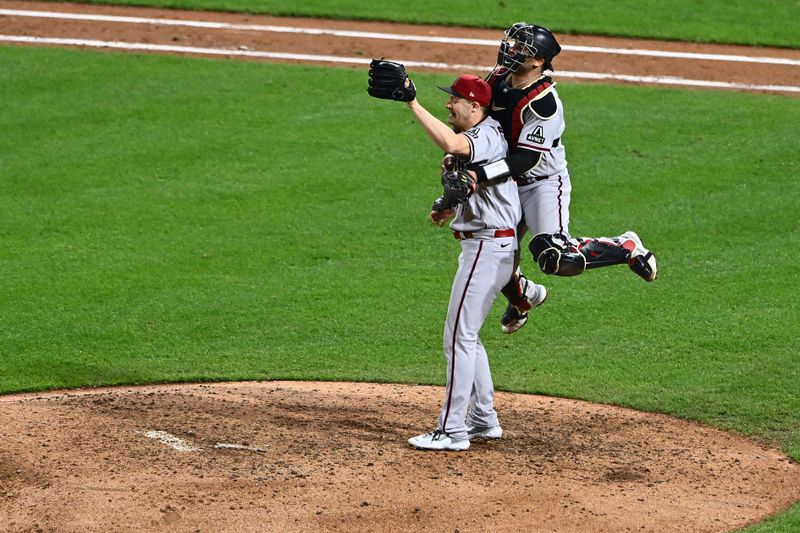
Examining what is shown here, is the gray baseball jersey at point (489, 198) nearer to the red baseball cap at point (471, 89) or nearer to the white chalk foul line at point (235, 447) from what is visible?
the red baseball cap at point (471, 89)

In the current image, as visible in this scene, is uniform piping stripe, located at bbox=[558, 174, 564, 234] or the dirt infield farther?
the dirt infield

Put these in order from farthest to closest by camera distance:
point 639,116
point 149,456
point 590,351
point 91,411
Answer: point 639,116, point 590,351, point 91,411, point 149,456

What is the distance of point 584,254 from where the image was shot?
7047 millimetres

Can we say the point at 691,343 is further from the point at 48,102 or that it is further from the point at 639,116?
the point at 48,102

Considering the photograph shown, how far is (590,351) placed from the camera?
877cm

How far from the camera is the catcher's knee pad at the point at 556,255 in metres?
6.87

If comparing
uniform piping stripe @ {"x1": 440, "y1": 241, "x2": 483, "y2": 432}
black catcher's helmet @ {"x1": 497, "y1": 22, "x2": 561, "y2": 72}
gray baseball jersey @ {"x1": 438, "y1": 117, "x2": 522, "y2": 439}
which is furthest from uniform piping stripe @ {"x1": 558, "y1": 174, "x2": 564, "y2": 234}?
black catcher's helmet @ {"x1": 497, "y1": 22, "x2": 561, "y2": 72}

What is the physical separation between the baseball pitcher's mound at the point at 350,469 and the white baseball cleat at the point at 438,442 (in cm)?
5

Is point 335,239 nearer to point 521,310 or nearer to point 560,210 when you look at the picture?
point 521,310

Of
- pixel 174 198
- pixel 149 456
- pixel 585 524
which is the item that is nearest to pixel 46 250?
pixel 174 198

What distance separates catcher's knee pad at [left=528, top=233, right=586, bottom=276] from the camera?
6871mm

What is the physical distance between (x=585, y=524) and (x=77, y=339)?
4.54 m

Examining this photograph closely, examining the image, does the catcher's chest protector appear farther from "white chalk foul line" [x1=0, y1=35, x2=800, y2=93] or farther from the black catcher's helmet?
"white chalk foul line" [x1=0, y1=35, x2=800, y2=93]

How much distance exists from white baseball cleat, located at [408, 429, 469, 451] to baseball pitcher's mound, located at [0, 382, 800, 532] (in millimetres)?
49
